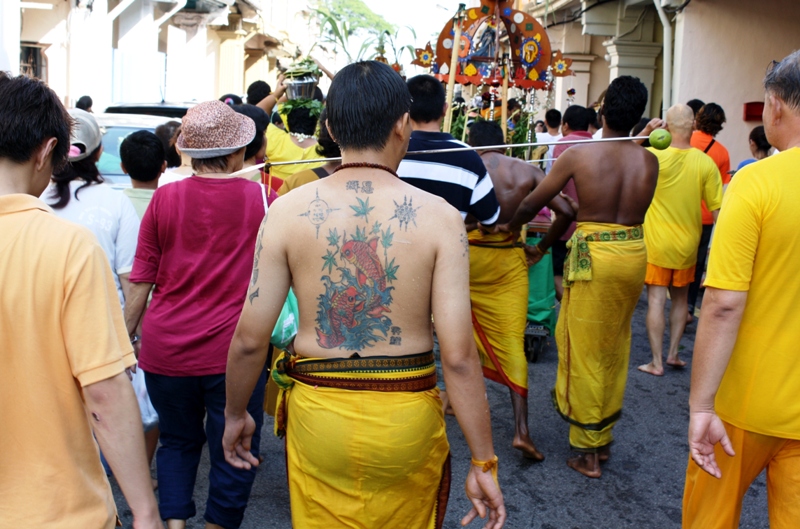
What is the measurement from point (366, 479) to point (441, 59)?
175 inches

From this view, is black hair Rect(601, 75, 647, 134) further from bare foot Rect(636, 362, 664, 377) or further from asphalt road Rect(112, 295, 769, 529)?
bare foot Rect(636, 362, 664, 377)

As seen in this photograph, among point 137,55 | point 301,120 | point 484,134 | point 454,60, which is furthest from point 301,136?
point 137,55

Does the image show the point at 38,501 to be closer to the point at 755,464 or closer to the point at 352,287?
the point at 352,287

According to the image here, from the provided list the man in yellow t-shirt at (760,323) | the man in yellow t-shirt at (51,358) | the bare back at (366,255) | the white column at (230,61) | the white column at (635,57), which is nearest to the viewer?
the man in yellow t-shirt at (51,358)

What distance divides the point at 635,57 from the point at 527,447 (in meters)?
11.3

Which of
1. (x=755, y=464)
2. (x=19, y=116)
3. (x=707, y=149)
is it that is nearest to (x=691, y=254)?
(x=707, y=149)

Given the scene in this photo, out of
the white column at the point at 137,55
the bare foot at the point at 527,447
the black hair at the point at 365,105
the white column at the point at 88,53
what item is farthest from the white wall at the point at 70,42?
the black hair at the point at 365,105

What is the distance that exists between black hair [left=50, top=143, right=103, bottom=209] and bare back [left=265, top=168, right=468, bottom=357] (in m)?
1.61

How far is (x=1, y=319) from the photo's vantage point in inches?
73.2

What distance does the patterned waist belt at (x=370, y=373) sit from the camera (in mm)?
2408

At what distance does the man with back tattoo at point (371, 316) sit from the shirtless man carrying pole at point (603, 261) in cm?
221

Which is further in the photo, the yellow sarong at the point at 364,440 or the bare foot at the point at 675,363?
the bare foot at the point at 675,363

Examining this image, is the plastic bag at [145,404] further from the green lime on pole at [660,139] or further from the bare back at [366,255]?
the green lime on pole at [660,139]

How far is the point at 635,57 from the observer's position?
14633 mm
